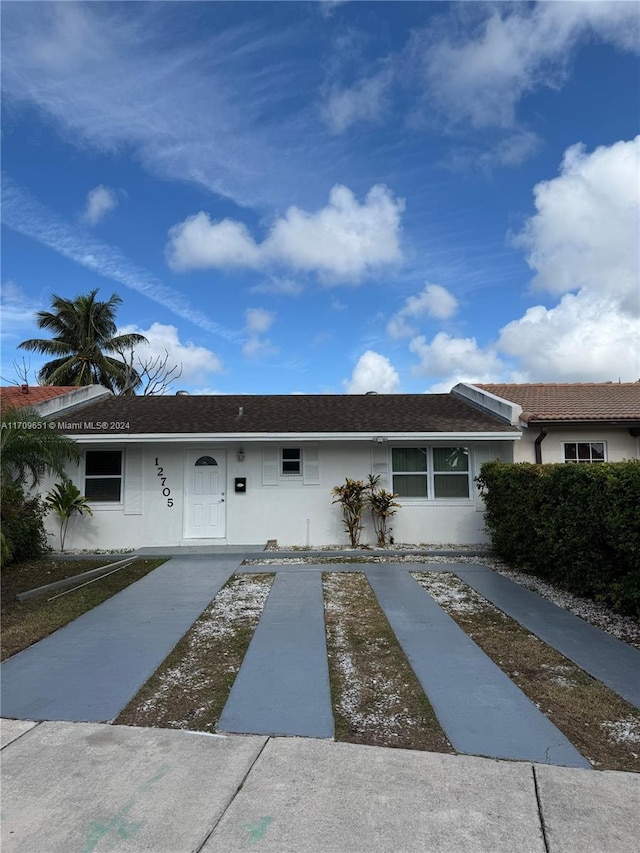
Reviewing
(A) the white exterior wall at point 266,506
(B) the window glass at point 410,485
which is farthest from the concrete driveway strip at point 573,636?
(B) the window glass at point 410,485

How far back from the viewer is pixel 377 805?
2.66 metres

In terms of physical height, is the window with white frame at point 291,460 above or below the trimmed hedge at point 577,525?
above

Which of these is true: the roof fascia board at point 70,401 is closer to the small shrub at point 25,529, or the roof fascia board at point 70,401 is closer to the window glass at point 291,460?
the small shrub at point 25,529

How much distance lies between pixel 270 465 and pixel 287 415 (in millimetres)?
1690

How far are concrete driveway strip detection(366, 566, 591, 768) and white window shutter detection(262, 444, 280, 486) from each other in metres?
5.59

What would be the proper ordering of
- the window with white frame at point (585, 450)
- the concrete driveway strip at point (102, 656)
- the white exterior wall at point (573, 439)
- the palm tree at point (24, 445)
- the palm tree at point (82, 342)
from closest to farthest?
1. the concrete driveway strip at point (102, 656)
2. the palm tree at point (24, 445)
3. the white exterior wall at point (573, 439)
4. the window with white frame at point (585, 450)
5. the palm tree at point (82, 342)

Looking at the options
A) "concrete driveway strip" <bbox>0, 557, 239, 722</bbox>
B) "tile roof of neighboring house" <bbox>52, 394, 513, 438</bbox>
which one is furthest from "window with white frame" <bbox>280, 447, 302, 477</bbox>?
"concrete driveway strip" <bbox>0, 557, 239, 722</bbox>

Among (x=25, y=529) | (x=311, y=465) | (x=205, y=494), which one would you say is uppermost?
(x=311, y=465)

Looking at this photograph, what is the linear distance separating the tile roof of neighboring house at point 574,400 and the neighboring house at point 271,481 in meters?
1.01

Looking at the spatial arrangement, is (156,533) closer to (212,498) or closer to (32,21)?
(212,498)

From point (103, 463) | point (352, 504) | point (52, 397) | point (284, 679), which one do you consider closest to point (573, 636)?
point (284, 679)

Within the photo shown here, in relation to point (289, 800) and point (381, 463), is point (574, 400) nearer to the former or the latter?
point (381, 463)

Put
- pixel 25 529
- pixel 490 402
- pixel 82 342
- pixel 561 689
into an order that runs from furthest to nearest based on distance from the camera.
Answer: pixel 82 342 < pixel 490 402 < pixel 25 529 < pixel 561 689

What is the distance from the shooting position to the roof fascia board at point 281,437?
1095 centimetres
